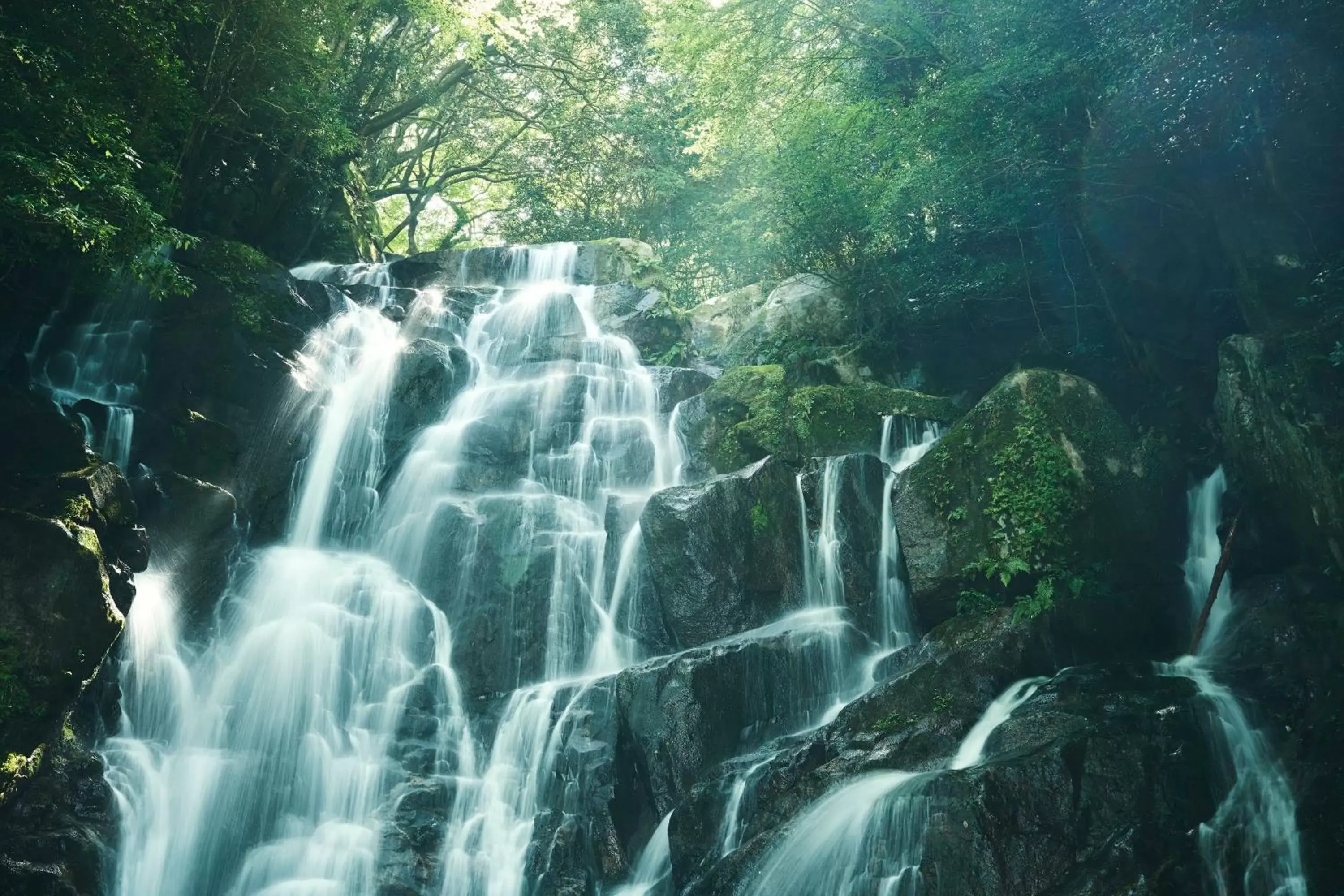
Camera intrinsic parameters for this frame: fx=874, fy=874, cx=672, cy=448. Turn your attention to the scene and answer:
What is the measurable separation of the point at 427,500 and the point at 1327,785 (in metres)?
11.9

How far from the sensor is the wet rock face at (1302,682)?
625 cm

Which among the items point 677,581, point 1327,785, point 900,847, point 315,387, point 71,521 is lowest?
point 900,847

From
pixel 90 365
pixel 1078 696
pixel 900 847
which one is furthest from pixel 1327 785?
pixel 90 365

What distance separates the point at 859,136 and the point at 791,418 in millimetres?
5180

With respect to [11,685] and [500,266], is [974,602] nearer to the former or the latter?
[11,685]

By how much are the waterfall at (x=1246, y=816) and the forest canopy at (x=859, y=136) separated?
16.9 feet

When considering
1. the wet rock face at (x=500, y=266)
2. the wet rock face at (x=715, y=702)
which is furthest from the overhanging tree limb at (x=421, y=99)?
the wet rock face at (x=715, y=702)

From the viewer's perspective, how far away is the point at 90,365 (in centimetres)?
1384

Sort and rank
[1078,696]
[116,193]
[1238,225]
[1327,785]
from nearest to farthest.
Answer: [1327,785]
[1078,696]
[116,193]
[1238,225]

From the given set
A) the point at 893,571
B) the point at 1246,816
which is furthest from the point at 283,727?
the point at 1246,816

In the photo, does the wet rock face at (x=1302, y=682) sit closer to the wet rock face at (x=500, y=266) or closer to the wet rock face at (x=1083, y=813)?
the wet rock face at (x=1083, y=813)

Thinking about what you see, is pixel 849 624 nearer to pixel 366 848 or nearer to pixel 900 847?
pixel 900 847

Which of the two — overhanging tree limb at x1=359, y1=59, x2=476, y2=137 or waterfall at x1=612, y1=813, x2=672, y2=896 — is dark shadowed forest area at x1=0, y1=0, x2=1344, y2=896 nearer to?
→ waterfall at x1=612, y1=813, x2=672, y2=896

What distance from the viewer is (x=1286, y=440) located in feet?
30.1
